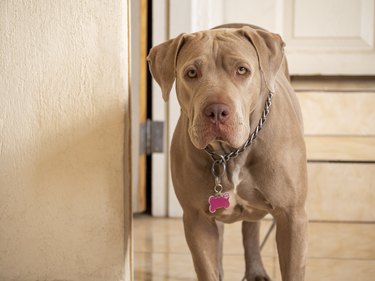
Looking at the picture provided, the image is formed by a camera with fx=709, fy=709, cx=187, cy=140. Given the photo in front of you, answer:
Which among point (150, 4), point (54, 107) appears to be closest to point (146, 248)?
point (54, 107)

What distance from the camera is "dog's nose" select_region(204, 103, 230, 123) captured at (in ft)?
5.41

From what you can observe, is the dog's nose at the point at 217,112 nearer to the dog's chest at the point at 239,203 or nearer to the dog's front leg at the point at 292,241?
the dog's chest at the point at 239,203

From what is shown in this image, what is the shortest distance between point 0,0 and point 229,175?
2.68 feet

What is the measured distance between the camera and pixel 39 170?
80.8 inches

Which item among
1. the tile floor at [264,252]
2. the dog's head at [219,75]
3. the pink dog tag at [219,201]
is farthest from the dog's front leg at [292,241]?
the tile floor at [264,252]

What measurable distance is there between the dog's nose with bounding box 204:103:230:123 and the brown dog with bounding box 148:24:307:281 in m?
0.01

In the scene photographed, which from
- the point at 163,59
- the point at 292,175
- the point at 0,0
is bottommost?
the point at 292,175

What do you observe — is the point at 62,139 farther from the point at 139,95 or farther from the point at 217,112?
the point at 139,95

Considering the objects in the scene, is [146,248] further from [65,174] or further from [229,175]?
[229,175]

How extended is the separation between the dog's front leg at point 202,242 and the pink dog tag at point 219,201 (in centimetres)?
10

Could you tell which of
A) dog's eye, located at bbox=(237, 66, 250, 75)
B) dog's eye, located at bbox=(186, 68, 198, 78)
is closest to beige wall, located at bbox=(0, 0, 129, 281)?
dog's eye, located at bbox=(186, 68, 198, 78)

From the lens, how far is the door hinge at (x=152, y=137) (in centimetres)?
308

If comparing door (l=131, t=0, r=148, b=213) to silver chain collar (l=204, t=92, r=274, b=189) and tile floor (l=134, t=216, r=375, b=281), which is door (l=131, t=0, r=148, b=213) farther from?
silver chain collar (l=204, t=92, r=274, b=189)

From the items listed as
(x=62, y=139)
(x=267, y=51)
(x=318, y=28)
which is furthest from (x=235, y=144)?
(x=318, y=28)
